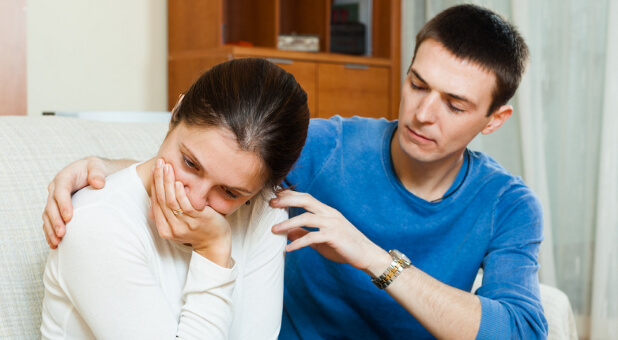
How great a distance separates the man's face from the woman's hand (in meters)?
0.53

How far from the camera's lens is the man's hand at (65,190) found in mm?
870

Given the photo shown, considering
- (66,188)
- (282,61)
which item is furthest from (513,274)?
(282,61)

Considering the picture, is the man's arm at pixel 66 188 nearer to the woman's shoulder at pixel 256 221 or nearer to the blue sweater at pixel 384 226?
the woman's shoulder at pixel 256 221

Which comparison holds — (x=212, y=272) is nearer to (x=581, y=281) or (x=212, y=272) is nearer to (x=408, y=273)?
(x=408, y=273)

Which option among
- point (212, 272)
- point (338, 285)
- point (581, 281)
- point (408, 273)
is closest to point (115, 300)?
point (212, 272)

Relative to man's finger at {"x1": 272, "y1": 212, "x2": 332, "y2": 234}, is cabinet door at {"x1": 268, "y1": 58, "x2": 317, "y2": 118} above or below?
above

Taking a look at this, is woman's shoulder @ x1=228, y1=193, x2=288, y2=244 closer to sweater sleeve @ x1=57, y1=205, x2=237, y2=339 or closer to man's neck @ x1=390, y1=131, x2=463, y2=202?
sweater sleeve @ x1=57, y1=205, x2=237, y2=339

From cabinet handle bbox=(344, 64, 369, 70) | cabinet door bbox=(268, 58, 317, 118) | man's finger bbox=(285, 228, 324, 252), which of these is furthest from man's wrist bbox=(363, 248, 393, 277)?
cabinet handle bbox=(344, 64, 369, 70)

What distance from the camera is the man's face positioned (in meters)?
1.33

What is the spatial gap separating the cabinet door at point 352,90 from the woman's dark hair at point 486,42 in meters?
1.79

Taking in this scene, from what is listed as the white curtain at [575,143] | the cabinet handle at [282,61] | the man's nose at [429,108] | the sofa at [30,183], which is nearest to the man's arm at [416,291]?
the man's nose at [429,108]

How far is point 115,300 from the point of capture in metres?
0.86

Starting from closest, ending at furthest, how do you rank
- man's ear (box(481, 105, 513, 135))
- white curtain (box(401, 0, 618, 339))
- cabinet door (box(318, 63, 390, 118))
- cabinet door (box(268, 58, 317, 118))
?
man's ear (box(481, 105, 513, 135)) → white curtain (box(401, 0, 618, 339)) → cabinet door (box(268, 58, 317, 118)) → cabinet door (box(318, 63, 390, 118))

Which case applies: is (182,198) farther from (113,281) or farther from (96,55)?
(96,55)
